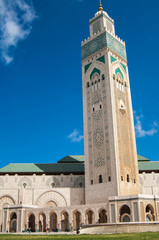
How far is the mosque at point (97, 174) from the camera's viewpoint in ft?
82.5

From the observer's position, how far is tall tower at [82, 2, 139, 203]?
2669cm

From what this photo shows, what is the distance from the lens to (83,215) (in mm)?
25078

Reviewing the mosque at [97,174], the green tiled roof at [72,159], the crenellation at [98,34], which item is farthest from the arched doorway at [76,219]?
the crenellation at [98,34]

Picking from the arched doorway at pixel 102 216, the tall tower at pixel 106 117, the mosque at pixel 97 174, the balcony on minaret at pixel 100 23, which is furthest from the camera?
the balcony on minaret at pixel 100 23

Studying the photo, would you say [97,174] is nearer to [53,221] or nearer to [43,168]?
[53,221]

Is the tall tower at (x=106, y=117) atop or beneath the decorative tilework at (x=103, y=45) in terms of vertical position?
beneath

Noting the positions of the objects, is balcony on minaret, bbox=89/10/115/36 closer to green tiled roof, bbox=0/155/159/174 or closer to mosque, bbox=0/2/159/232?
mosque, bbox=0/2/159/232

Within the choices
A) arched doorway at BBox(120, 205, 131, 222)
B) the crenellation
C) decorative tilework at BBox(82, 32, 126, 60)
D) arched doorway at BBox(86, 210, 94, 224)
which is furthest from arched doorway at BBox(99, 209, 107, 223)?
the crenellation

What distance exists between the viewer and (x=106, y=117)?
94.0 feet

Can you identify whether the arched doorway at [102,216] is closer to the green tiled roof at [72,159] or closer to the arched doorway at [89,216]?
the arched doorway at [89,216]

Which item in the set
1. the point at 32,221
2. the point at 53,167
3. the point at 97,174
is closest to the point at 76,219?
the point at 32,221

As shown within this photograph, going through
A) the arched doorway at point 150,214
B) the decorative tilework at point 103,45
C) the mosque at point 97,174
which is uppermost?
the decorative tilework at point 103,45

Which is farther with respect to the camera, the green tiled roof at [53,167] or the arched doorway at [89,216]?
the green tiled roof at [53,167]

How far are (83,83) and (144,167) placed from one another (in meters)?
12.6
